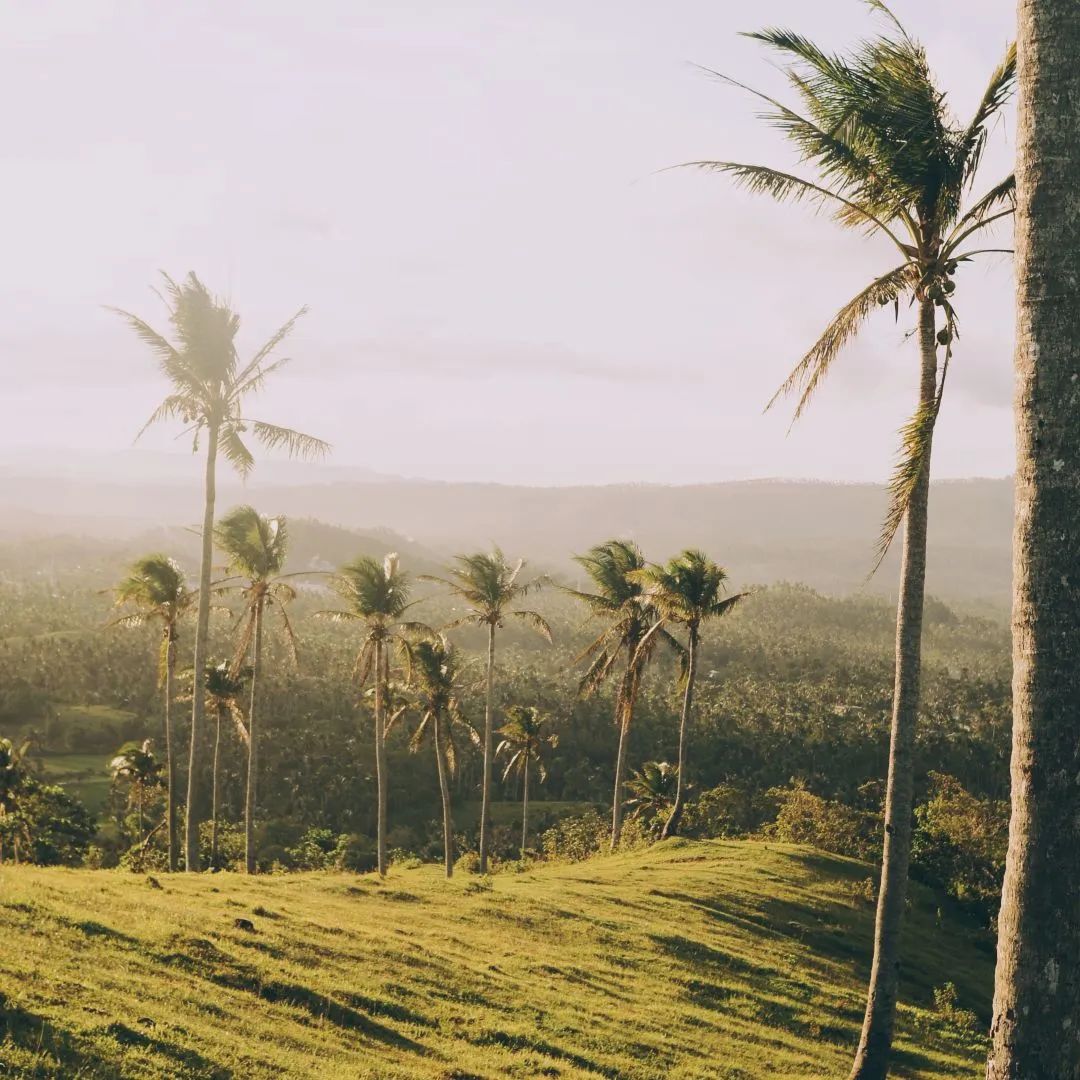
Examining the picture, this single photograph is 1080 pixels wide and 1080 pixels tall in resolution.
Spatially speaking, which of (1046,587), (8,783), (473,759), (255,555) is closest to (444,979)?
(1046,587)

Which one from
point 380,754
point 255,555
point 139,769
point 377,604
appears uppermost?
point 255,555

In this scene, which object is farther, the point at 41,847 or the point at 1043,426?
the point at 41,847

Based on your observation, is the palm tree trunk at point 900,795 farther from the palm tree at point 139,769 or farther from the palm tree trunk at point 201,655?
the palm tree at point 139,769

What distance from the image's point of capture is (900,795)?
14.7 metres

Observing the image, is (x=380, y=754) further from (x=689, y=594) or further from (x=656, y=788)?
(x=656, y=788)

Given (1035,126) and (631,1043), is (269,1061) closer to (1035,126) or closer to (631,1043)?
(631,1043)

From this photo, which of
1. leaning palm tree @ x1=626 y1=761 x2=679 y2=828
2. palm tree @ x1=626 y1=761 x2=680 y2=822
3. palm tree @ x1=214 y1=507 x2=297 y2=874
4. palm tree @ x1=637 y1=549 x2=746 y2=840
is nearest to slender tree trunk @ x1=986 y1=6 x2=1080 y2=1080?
palm tree @ x1=637 y1=549 x2=746 y2=840

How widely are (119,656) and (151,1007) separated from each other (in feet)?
367

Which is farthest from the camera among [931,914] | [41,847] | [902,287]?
[41,847]

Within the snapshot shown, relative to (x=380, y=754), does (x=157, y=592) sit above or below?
above

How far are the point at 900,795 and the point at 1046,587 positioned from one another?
759 cm

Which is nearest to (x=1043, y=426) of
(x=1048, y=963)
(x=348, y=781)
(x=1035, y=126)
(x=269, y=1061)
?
(x=1035, y=126)

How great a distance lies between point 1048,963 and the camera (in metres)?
7.87

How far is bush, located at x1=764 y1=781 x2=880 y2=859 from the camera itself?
136ft
